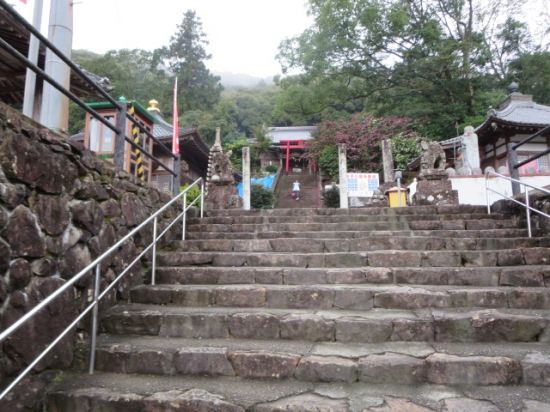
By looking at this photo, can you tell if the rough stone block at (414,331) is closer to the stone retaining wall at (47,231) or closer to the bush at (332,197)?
the stone retaining wall at (47,231)

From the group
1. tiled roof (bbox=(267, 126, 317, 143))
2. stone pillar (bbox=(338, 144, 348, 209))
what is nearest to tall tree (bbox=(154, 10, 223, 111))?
tiled roof (bbox=(267, 126, 317, 143))

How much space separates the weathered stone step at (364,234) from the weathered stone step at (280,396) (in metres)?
2.35

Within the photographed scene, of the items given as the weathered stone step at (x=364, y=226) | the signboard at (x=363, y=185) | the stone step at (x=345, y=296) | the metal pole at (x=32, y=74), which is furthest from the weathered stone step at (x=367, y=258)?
the signboard at (x=363, y=185)

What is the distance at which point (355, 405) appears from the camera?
193cm

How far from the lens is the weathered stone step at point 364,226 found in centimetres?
449

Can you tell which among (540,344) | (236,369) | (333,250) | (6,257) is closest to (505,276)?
(540,344)

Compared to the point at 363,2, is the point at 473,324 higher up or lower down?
lower down

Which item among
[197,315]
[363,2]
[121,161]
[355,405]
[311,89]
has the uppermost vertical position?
[363,2]

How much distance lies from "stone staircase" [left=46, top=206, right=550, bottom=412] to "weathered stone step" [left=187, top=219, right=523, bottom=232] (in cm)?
32

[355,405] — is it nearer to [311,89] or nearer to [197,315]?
[197,315]

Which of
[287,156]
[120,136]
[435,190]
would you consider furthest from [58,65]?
[287,156]

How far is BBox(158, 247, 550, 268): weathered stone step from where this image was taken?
348cm

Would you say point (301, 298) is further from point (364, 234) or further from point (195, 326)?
point (364, 234)

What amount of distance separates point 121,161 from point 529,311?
4.01 meters
